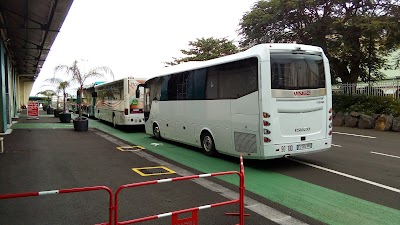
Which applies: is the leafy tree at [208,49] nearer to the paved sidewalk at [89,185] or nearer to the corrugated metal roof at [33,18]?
the corrugated metal roof at [33,18]

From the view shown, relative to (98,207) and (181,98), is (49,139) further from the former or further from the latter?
(98,207)

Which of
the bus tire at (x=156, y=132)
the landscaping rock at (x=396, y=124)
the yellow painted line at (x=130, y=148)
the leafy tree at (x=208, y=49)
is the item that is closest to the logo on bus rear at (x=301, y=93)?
the yellow painted line at (x=130, y=148)

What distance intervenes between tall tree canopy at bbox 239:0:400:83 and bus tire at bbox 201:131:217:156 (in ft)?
41.8

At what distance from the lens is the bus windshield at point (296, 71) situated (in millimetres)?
8352

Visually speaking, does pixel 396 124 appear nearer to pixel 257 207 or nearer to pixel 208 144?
pixel 208 144

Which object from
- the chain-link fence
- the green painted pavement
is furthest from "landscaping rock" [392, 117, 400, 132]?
the green painted pavement

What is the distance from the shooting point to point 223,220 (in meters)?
5.07

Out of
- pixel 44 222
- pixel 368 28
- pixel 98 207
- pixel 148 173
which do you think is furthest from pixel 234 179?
pixel 368 28

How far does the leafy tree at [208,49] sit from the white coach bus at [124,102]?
16.1 metres

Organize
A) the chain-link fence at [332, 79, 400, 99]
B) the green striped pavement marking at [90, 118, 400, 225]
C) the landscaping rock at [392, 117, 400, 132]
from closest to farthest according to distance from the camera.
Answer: the green striped pavement marking at [90, 118, 400, 225] → the landscaping rock at [392, 117, 400, 132] → the chain-link fence at [332, 79, 400, 99]

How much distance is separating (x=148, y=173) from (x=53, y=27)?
11.1 metres

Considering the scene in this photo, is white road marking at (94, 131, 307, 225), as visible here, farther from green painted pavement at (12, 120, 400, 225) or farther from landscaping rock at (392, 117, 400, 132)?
landscaping rock at (392, 117, 400, 132)

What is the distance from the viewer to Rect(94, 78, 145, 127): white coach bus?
17750 mm

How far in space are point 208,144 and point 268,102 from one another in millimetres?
3043
